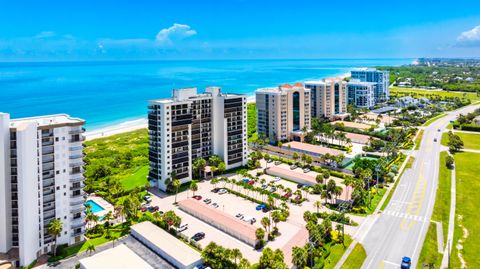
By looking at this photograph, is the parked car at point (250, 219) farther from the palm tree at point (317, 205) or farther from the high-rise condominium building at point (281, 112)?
the high-rise condominium building at point (281, 112)

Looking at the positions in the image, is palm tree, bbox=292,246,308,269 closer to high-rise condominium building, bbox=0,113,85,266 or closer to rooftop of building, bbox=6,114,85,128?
high-rise condominium building, bbox=0,113,85,266

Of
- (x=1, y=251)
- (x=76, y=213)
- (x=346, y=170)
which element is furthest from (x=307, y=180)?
(x=1, y=251)

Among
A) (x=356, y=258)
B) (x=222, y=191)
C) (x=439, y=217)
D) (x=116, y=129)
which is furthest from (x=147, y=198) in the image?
(x=116, y=129)

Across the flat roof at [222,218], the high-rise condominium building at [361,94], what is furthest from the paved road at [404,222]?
the high-rise condominium building at [361,94]

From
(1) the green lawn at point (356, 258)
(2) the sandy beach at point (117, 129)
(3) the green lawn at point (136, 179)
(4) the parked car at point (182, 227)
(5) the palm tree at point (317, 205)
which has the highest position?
(2) the sandy beach at point (117, 129)

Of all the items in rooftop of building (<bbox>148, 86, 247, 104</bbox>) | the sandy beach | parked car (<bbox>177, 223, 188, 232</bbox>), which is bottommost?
parked car (<bbox>177, 223, 188, 232</bbox>)

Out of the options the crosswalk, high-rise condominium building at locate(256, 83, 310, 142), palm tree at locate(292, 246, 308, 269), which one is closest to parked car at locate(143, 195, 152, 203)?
palm tree at locate(292, 246, 308, 269)
